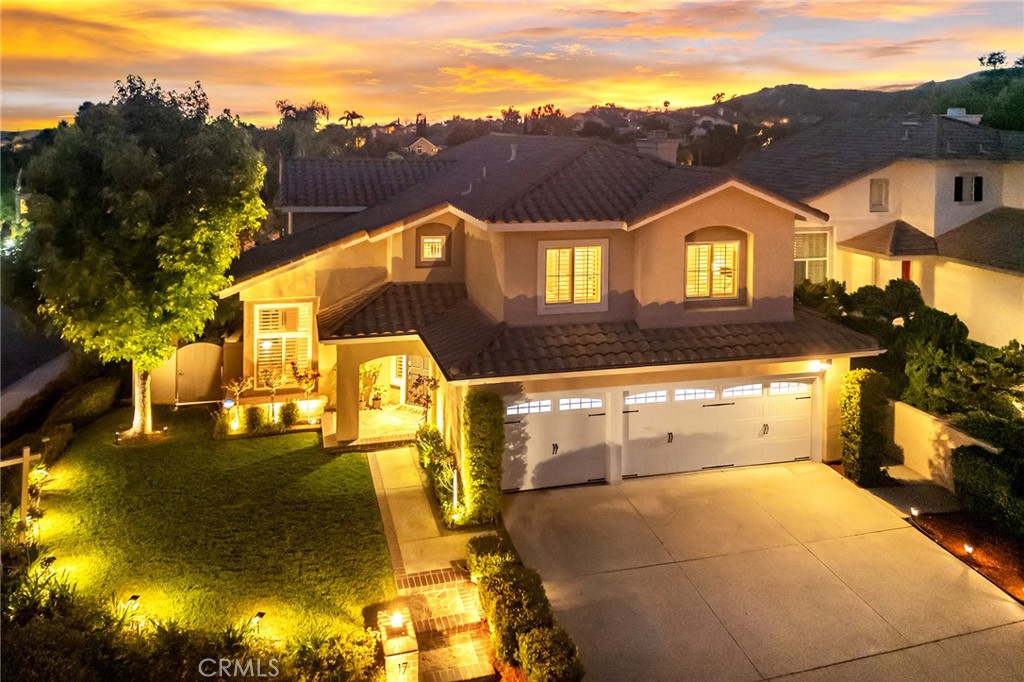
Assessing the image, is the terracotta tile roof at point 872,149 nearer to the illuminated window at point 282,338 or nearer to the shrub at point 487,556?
the illuminated window at point 282,338

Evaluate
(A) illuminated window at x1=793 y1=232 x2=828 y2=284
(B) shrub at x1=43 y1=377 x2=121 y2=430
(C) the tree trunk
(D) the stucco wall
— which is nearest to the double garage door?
(D) the stucco wall

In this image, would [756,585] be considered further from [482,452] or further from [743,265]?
[743,265]

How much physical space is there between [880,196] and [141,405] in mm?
22317

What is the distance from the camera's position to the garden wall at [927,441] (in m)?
15.4

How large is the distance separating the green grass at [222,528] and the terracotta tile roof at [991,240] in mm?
17511

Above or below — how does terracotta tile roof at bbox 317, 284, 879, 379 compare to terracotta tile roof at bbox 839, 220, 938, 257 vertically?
below

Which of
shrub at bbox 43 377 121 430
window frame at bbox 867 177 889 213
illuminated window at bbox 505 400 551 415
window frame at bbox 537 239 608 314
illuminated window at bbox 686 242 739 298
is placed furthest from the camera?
window frame at bbox 867 177 889 213

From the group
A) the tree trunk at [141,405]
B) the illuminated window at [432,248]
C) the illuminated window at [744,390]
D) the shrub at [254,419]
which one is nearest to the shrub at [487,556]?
the illuminated window at [744,390]

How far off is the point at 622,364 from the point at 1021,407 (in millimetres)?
9539

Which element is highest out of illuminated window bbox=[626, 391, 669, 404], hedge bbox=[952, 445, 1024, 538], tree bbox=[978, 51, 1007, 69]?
tree bbox=[978, 51, 1007, 69]

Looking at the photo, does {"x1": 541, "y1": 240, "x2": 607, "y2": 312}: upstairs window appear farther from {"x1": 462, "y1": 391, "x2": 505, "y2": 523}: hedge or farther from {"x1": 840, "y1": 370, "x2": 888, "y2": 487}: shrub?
{"x1": 840, "y1": 370, "x2": 888, "y2": 487}: shrub

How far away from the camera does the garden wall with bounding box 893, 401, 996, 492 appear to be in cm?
1537

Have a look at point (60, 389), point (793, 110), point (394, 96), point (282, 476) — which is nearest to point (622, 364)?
point (282, 476)

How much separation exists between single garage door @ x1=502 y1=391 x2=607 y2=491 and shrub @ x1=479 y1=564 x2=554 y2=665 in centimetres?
438
